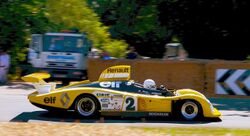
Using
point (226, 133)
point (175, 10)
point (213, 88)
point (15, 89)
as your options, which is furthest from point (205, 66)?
point (175, 10)

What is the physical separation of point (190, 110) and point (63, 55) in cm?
1077

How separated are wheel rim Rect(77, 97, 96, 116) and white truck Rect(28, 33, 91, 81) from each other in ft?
32.2

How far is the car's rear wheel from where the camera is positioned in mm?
14164

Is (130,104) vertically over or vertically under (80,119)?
over

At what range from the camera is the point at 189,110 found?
46.9ft

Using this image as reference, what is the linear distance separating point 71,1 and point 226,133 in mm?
18366

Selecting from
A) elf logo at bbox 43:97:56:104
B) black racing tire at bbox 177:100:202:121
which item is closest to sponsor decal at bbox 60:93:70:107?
elf logo at bbox 43:97:56:104

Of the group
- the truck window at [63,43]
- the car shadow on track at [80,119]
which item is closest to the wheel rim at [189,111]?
the car shadow on track at [80,119]

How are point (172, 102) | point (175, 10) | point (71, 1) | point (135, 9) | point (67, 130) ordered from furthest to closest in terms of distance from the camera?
point (135, 9) → point (175, 10) → point (71, 1) → point (172, 102) → point (67, 130)

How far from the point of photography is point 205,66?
71.8ft

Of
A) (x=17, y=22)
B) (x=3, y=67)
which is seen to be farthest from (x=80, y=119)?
(x=17, y=22)

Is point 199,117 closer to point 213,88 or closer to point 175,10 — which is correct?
point 213,88

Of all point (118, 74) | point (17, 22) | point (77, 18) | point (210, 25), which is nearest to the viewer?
point (118, 74)

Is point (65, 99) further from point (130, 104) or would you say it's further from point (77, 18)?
point (77, 18)
